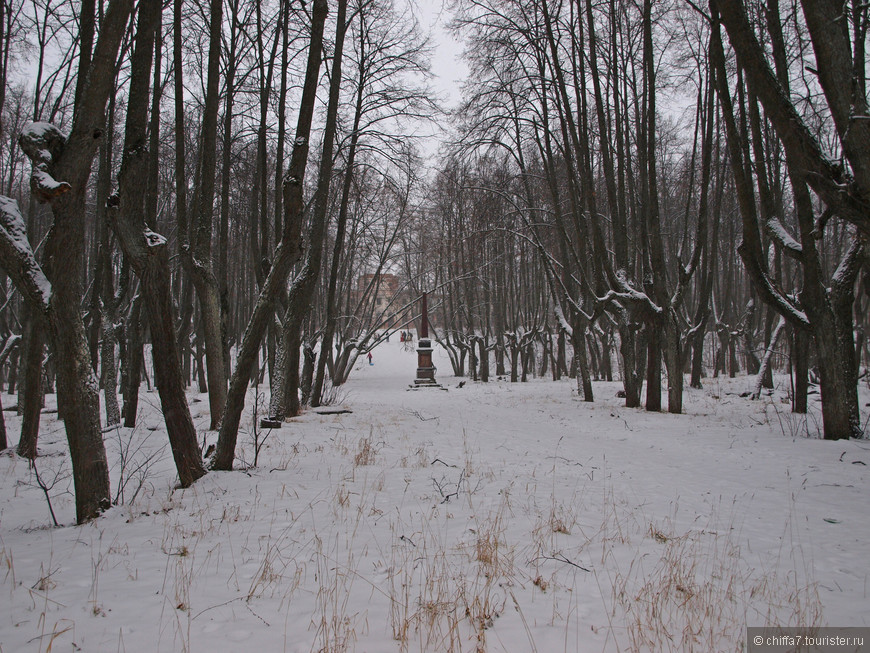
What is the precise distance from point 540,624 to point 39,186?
4.41m

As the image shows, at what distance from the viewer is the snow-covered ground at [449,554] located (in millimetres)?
2098

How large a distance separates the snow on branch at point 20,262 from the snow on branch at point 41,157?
0.92 ft

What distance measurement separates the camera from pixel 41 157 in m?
3.62

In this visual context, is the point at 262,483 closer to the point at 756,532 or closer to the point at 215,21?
the point at 756,532

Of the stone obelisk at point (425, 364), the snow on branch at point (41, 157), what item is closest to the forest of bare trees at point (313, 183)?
the snow on branch at point (41, 157)

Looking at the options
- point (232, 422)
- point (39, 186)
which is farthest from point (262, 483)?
point (39, 186)


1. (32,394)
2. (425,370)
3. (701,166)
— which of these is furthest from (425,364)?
(32,394)

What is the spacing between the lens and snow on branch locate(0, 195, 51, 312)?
3545 mm

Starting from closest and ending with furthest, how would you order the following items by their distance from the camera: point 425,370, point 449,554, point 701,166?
point 449,554 → point 701,166 → point 425,370

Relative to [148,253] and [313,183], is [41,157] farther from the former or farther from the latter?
[313,183]

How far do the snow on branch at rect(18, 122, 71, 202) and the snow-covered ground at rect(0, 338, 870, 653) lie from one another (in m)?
2.48

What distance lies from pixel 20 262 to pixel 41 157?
2.69 feet

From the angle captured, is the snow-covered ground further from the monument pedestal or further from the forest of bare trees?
the monument pedestal

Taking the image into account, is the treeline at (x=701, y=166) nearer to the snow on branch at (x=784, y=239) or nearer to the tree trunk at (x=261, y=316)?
the snow on branch at (x=784, y=239)
